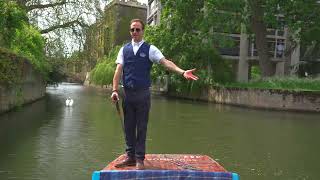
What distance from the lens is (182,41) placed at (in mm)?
42438

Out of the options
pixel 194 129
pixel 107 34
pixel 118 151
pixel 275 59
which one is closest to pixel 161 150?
pixel 118 151

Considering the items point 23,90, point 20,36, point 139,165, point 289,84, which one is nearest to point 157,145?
point 139,165

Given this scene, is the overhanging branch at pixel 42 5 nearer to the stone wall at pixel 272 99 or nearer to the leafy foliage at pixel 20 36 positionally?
the leafy foliage at pixel 20 36

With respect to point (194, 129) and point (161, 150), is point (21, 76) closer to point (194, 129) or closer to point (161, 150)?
point (194, 129)

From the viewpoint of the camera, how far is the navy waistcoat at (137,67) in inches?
250

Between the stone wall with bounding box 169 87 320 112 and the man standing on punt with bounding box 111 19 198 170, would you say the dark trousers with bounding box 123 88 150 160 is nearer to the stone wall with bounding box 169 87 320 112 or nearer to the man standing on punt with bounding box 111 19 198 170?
the man standing on punt with bounding box 111 19 198 170

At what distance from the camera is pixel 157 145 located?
1352cm

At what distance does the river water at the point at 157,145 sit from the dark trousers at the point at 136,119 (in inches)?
116

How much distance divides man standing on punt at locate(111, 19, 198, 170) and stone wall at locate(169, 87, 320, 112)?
26.6 metres

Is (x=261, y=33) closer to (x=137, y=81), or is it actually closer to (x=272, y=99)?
(x=272, y=99)

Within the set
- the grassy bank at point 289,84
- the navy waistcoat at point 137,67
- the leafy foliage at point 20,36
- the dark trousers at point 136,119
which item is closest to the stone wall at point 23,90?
the leafy foliage at point 20,36

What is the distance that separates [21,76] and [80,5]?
43.8ft

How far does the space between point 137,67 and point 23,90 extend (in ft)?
74.1

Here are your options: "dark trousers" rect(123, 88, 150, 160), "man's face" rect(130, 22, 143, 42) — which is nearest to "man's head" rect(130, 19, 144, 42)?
"man's face" rect(130, 22, 143, 42)
